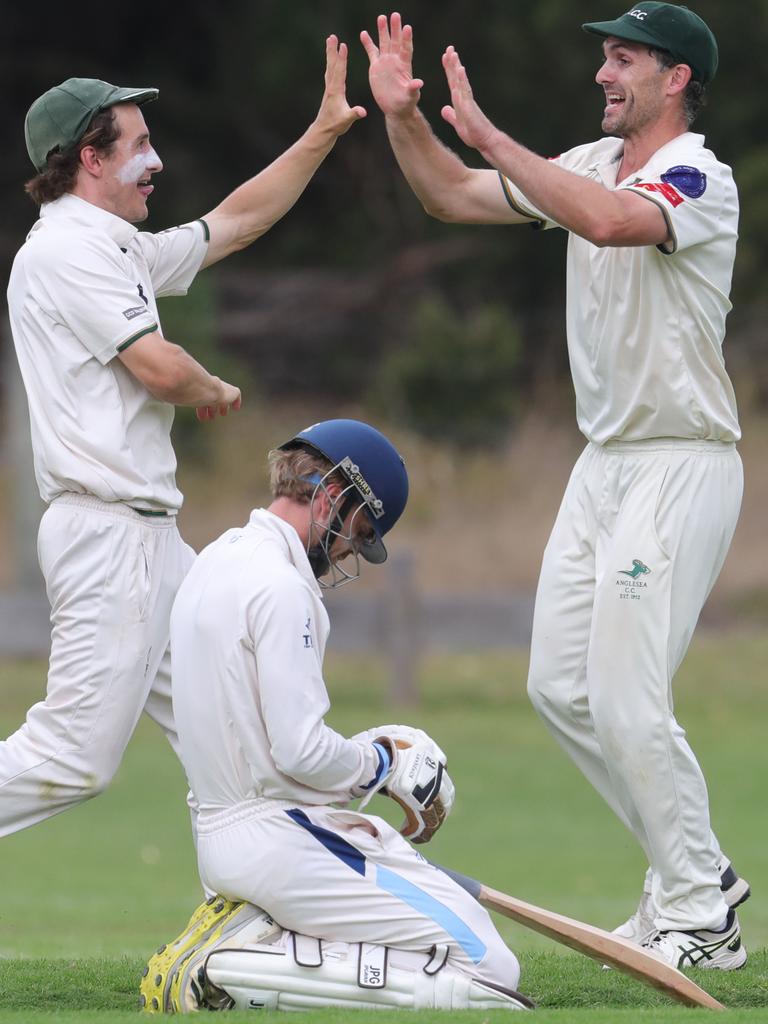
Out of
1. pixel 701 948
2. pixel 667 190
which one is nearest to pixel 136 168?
pixel 667 190

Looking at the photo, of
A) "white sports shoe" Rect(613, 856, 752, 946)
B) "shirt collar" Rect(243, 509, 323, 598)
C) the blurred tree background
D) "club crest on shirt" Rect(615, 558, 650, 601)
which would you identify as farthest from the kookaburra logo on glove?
the blurred tree background

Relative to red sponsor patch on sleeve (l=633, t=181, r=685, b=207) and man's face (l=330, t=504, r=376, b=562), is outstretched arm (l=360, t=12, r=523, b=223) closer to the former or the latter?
red sponsor patch on sleeve (l=633, t=181, r=685, b=207)

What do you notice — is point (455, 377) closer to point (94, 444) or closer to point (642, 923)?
point (642, 923)

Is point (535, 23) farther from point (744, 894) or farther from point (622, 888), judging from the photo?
point (744, 894)

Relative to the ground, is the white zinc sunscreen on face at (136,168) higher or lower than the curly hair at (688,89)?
lower

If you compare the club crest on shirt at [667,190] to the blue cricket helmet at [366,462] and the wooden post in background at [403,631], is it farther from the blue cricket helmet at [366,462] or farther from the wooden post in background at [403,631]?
the wooden post in background at [403,631]

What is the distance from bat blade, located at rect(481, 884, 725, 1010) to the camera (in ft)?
17.3

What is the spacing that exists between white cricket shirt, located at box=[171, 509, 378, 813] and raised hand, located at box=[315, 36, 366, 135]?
82.9 inches

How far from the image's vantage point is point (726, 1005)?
539 centimetres

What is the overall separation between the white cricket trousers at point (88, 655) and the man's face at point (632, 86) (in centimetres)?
202

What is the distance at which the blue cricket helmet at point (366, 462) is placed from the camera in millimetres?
5113

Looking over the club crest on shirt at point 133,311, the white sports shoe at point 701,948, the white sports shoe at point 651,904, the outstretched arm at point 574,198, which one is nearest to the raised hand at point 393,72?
the outstretched arm at point 574,198

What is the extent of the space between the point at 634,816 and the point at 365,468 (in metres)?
1.67

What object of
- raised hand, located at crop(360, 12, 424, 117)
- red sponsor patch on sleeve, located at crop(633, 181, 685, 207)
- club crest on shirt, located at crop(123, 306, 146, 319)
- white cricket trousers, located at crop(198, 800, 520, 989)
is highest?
raised hand, located at crop(360, 12, 424, 117)
